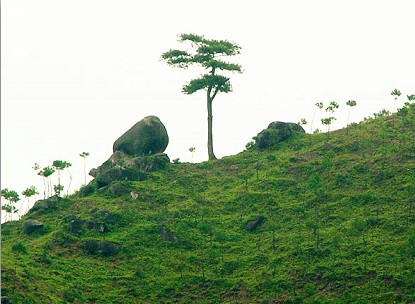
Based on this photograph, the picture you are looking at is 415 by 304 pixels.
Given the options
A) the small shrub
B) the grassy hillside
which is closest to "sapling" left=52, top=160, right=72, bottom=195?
the grassy hillside

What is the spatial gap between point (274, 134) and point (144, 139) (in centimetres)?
1149

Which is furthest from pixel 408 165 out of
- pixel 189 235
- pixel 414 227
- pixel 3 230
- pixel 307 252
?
pixel 3 230

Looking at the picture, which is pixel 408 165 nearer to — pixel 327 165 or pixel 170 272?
pixel 327 165

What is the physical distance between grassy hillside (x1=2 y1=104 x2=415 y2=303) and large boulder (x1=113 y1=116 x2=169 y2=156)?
2.68m

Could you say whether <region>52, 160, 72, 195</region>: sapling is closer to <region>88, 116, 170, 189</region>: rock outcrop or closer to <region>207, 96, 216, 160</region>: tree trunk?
<region>88, 116, 170, 189</region>: rock outcrop

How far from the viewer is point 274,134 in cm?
6297

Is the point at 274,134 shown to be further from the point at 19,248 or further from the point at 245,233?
the point at 19,248

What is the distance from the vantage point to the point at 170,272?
144ft

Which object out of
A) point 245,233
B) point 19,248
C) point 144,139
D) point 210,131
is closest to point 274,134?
point 210,131

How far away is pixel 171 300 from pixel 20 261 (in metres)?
9.26

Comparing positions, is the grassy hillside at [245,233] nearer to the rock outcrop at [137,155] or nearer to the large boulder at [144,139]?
the rock outcrop at [137,155]

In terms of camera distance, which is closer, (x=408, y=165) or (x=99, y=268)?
(x=99, y=268)

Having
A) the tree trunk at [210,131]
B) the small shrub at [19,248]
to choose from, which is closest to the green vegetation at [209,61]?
the tree trunk at [210,131]

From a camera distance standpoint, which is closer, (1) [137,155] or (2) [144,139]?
(1) [137,155]
